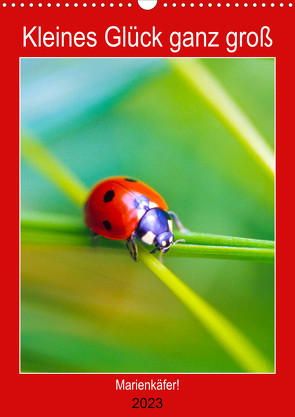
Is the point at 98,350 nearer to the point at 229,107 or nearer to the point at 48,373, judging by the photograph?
the point at 48,373

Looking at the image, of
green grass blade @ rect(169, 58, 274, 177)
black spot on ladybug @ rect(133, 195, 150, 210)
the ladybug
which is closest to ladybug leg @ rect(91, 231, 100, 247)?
the ladybug

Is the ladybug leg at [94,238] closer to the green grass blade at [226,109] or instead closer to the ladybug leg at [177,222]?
the ladybug leg at [177,222]

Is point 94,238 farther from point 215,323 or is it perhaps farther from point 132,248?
point 215,323

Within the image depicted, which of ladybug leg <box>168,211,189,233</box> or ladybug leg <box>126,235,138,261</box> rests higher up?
ladybug leg <box>168,211,189,233</box>

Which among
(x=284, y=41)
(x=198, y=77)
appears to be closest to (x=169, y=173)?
(x=198, y=77)

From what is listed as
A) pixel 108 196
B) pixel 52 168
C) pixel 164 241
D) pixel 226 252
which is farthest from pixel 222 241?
pixel 52 168

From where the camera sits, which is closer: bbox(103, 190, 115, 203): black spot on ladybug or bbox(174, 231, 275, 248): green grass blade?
bbox(174, 231, 275, 248): green grass blade

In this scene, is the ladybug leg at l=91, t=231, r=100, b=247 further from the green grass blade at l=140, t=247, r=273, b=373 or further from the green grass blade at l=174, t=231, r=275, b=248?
the green grass blade at l=174, t=231, r=275, b=248
